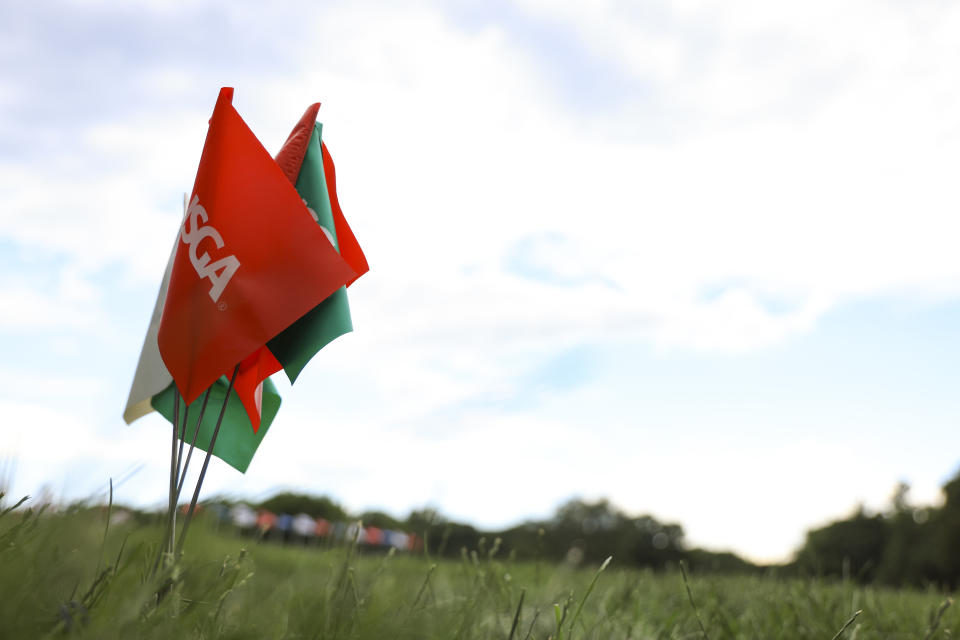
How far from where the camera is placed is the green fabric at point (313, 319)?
256cm

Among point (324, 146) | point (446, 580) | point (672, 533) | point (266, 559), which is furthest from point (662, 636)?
point (672, 533)

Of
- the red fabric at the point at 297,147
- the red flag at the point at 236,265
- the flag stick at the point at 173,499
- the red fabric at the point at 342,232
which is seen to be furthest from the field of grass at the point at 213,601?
the red fabric at the point at 297,147

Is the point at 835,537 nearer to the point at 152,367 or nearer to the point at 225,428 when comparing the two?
the point at 225,428

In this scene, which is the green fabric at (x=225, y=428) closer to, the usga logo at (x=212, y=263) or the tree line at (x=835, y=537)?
the usga logo at (x=212, y=263)

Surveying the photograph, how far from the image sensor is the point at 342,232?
9.68 feet

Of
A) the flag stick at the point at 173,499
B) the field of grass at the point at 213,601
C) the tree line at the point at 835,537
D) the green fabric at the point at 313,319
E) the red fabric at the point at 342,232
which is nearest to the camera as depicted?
the field of grass at the point at 213,601

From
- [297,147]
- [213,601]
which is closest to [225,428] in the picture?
[297,147]

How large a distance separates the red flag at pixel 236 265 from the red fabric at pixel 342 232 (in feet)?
1.39

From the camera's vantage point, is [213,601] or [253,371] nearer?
[213,601]

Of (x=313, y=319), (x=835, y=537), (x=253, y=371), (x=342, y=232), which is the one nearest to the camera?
(x=313, y=319)

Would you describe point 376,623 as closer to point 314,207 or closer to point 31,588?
point 31,588

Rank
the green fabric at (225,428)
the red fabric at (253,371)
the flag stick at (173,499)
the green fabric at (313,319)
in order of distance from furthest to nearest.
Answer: the green fabric at (225,428), the red fabric at (253,371), the green fabric at (313,319), the flag stick at (173,499)

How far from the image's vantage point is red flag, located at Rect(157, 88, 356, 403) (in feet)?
7.65

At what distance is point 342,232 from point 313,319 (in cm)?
52
